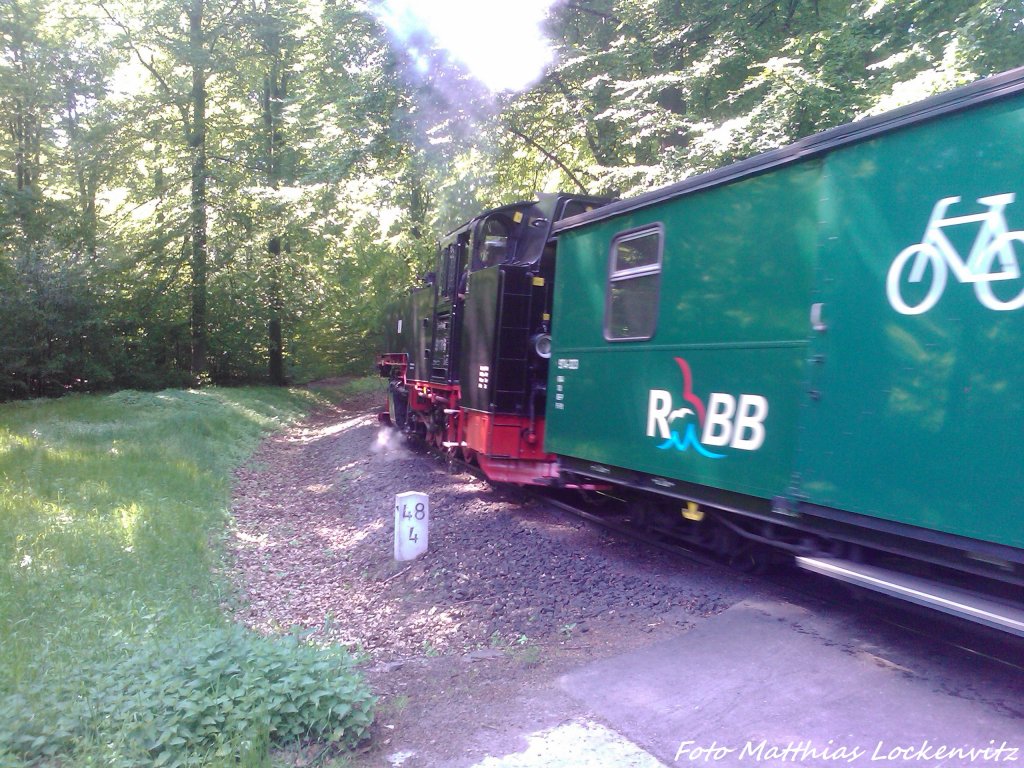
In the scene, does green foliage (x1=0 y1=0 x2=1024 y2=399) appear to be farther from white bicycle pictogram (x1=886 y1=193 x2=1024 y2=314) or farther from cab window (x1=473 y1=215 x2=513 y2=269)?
white bicycle pictogram (x1=886 y1=193 x2=1024 y2=314)

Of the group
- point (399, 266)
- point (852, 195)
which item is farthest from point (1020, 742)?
point (399, 266)

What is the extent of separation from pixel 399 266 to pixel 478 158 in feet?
36.3

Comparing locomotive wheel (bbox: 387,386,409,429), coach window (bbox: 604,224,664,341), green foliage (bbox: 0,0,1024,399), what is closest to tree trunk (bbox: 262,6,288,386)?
green foliage (bbox: 0,0,1024,399)

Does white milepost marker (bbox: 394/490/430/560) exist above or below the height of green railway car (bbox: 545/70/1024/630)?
below

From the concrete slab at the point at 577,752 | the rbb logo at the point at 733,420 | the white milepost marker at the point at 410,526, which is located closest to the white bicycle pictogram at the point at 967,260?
the rbb logo at the point at 733,420

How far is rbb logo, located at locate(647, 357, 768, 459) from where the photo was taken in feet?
16.5

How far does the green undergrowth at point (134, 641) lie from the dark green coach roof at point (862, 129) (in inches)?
150

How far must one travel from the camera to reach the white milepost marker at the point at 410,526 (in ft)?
24.3

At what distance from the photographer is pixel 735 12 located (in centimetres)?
1304

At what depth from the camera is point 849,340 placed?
14.3 ft

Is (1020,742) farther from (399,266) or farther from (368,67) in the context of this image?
(399,266)

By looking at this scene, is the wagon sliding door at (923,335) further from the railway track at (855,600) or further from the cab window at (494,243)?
the cab window at (494,243)

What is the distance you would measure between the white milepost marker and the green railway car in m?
2.08

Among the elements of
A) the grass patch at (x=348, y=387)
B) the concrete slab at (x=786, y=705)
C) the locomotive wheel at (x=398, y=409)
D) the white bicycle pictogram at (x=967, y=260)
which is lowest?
the grass patch at (x=348, y=387)
